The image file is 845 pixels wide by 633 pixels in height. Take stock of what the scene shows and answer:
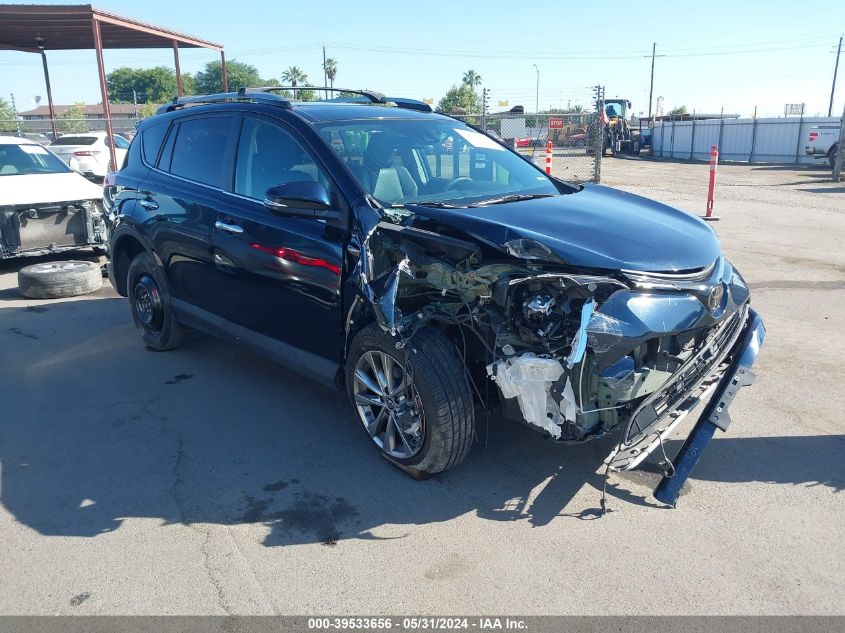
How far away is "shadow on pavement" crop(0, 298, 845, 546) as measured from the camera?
11.5 ft

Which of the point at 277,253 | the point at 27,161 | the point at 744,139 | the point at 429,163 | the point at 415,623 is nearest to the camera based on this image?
the point at 415,623

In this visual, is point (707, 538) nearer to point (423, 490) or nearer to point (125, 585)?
point (423, 490)

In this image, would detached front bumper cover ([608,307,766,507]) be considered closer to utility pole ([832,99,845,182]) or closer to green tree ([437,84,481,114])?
utility pole ([832,99,845,182])

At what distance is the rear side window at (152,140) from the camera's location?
5.72m

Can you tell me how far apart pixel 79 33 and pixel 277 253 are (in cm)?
2003

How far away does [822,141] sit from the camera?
28.6 meters

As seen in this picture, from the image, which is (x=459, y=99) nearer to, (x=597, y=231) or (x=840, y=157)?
(x=840, y=157)

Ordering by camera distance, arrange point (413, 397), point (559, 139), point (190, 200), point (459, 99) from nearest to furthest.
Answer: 1. point (413, 397)
2. point (190, 200)
3. point (559, 139)
4. point (459, 99)

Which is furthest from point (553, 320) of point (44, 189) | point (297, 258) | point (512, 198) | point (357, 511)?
point (44, 189)

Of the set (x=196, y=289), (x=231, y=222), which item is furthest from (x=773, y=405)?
(x=196, y=289)

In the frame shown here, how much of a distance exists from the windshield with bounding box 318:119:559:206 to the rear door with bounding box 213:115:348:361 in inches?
10.2

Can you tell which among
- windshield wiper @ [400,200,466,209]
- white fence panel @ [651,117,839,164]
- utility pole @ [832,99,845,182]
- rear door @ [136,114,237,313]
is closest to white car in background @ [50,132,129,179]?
rear door @ [136,114,237,313]

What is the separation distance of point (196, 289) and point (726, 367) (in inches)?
145

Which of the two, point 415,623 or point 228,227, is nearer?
point 415,623
